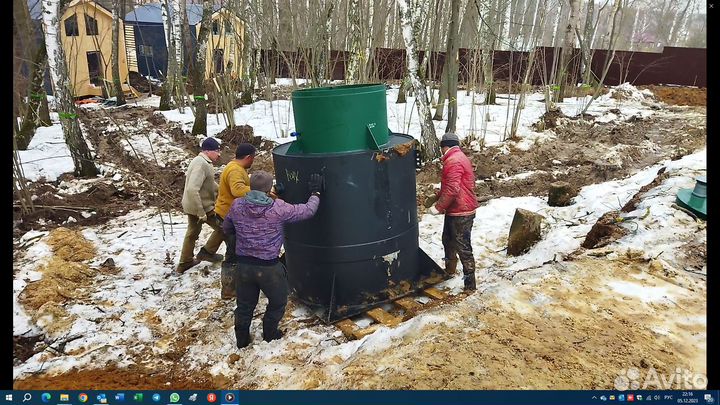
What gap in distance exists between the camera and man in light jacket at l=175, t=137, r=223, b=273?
15.8 feet

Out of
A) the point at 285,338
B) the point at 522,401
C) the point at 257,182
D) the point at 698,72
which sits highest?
the point at 698,72

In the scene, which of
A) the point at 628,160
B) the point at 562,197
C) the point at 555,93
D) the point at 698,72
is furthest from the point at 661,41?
the point at 562,197

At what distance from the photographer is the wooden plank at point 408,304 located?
404cm

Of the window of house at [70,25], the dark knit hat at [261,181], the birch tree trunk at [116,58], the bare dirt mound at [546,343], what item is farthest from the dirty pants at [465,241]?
the window of house at [70,25]

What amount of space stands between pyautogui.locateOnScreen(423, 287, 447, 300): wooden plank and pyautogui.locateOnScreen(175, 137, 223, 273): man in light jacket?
2347mm

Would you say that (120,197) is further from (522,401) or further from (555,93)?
(555,93)

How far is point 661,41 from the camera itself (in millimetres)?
38344

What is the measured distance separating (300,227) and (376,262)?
75cm

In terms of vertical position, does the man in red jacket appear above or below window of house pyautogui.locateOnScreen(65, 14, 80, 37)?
below

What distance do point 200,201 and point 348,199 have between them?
1970 millimetres

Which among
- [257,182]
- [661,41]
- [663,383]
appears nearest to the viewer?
[663,383]

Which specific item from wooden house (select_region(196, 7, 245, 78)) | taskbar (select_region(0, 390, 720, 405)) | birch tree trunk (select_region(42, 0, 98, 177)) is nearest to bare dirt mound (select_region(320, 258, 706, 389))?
taskbar (select_region(0, 390, 720, 405))

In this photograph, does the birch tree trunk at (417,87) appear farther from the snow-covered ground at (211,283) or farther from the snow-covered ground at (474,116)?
the snow-covered ground at (211,283)

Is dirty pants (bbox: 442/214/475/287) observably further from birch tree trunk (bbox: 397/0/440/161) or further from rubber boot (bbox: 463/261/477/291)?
birch tree trunk (bbox: 397/0/440/161)
